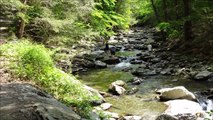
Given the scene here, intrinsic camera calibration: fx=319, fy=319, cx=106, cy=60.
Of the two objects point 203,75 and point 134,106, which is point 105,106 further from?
point 203,75

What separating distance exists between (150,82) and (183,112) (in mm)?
5206

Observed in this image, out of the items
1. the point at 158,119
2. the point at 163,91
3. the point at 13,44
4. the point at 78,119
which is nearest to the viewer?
the point at 78,119

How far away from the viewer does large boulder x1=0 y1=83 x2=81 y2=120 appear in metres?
5.71

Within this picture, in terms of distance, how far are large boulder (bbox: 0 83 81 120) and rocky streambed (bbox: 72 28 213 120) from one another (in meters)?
3.33

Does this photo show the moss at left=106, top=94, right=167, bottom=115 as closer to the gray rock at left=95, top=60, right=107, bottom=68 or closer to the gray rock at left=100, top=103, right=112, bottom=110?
the gray rock at left=100, top=103, right=112, bottom=110

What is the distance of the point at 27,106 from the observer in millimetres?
6082

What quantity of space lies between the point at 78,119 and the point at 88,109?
1.63 meters

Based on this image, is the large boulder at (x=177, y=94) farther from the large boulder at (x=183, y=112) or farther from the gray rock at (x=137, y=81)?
the gray rock at (x=137, y=81)

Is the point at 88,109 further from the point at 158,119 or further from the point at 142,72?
the point at 142,72

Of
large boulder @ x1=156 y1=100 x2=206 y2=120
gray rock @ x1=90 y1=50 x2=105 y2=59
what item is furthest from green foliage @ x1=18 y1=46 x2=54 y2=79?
gray rock @ x1=90 y1=50 x2=105 y2=59

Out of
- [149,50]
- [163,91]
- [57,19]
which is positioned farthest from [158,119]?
[149,50]

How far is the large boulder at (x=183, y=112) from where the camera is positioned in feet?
31.1

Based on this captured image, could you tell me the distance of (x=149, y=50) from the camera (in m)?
24.5

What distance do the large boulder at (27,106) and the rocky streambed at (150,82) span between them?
333cm
